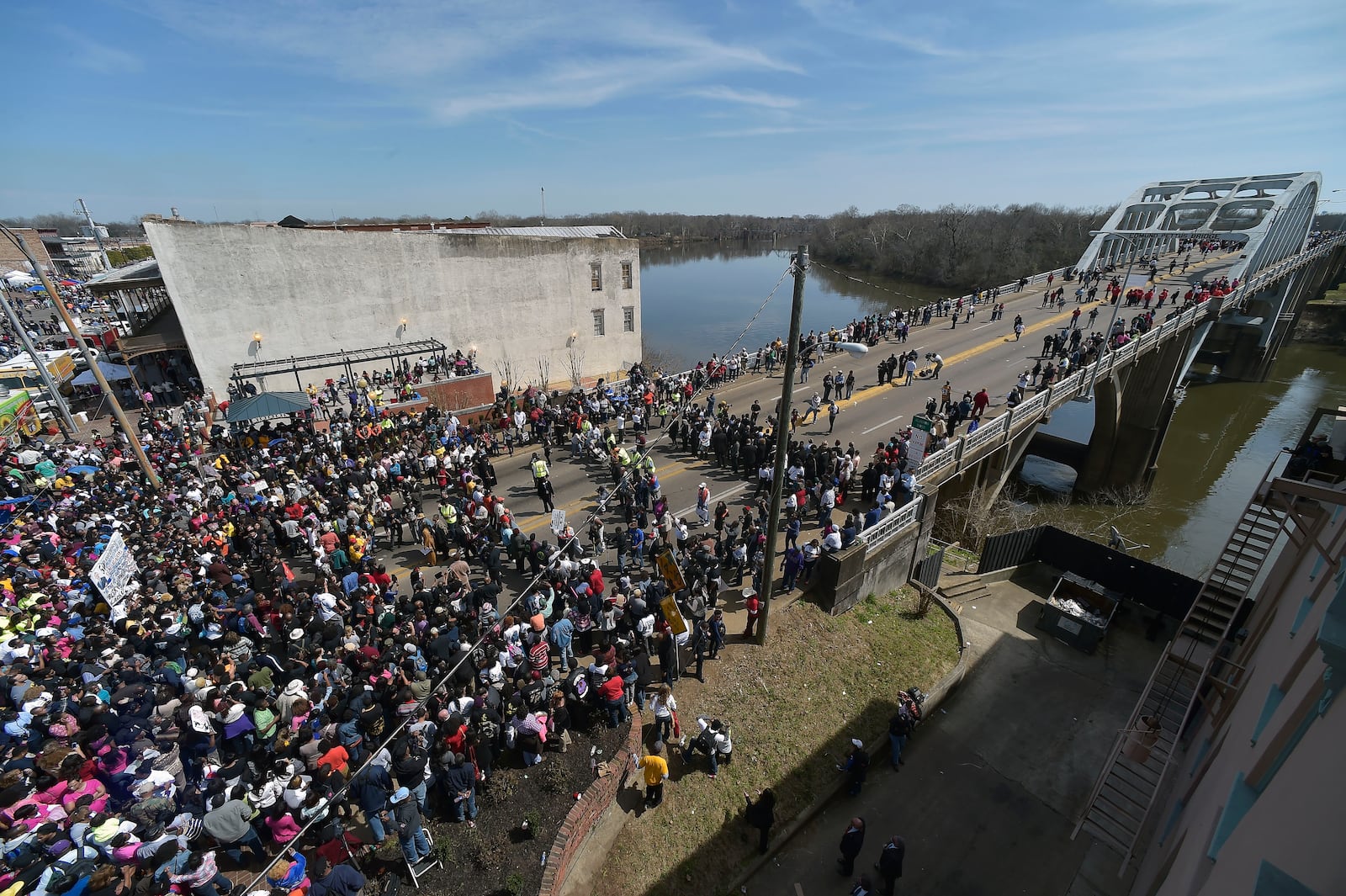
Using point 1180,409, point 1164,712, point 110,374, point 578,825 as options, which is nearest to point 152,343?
point 110,374

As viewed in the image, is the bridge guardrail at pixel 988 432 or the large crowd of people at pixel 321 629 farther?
the bridge guardrail at pixel 988 432

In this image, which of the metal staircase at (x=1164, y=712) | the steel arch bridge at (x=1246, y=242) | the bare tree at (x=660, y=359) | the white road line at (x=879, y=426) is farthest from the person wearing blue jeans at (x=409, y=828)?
the steel arch bridge at (x=1246, y=242)

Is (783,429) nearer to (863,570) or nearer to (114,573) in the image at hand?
(863,570)

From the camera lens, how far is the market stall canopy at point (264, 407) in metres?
19.6

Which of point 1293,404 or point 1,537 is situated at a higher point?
point 1,537

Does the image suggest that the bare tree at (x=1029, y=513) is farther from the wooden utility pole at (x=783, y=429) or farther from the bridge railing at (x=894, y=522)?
the wooden utility pole at (x=783, y=429)

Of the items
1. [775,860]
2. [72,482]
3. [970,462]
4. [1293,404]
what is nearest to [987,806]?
[775,860]

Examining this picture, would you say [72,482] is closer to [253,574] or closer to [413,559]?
[253,574]

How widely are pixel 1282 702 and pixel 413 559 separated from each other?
16332 millimetres

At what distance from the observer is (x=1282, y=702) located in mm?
6363

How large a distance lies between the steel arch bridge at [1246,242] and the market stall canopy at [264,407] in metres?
59.5

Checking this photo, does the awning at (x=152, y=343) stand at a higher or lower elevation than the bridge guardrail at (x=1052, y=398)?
higher

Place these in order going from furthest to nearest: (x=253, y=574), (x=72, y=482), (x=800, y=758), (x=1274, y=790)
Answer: (x=72, y=482) → (x=253, y=574) → (x=800, y=758) → (x=1274, y=790)

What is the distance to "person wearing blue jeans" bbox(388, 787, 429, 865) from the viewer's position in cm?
736
